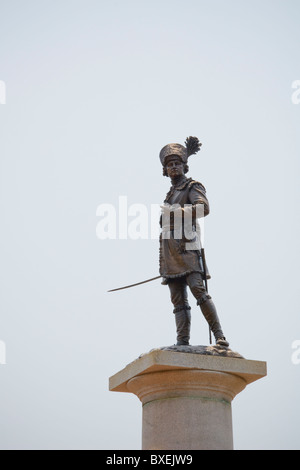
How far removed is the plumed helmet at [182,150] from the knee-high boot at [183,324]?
2.17 m

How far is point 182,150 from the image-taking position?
957cm

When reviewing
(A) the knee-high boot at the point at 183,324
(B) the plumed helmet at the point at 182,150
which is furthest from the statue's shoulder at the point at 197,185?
(A) the knee-high boot at the point at 183,324

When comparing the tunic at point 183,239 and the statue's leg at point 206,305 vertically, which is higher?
the tunic at point 183,239

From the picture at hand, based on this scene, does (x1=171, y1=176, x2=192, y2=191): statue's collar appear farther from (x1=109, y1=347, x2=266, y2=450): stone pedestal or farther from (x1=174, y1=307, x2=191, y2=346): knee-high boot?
(x1=109, y1=347, x2=266, y2=450): stone pedestal

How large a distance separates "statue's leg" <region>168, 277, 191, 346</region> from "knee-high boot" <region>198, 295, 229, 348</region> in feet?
1.07

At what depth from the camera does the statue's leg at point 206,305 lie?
8.62 metres

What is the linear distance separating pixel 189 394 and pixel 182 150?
3.49 meters

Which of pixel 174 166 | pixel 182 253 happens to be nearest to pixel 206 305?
pixel 182 253

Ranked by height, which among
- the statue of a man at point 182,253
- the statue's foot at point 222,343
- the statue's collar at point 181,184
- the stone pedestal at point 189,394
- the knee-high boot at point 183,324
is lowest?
the stone pedestal at point 189,394

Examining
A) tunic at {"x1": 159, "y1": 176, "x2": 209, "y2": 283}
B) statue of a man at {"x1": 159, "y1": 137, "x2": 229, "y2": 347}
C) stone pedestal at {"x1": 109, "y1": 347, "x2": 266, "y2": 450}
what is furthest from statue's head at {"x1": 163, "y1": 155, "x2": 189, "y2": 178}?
stone pedestal at {"x1": 109, "y1": 347, "x2": 266, "y2": 450}

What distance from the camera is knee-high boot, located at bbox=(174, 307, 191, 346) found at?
29.0 ft

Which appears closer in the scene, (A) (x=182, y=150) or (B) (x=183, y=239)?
(B) (x=183, y=239)

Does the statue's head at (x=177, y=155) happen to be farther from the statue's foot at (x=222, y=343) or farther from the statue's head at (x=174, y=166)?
the statue's foot at (x=222, y=343)

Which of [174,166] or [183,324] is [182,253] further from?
[174,166]
